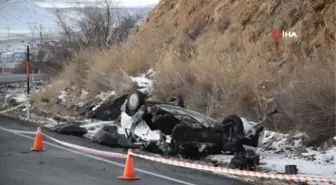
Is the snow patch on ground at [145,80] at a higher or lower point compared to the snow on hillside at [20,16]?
lower

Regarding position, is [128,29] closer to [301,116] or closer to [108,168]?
[301,116]

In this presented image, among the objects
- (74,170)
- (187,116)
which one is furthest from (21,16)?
(74,170)

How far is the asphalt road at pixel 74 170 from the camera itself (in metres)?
9.42

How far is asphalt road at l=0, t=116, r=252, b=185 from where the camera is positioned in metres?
9.42

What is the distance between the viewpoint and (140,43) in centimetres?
2586

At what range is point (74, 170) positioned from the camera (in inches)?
407

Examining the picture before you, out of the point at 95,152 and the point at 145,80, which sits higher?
the point at 145,80

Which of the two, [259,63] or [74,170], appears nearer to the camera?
[74,170]

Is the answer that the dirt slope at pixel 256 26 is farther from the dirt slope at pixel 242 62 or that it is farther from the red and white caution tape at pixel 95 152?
the red and white caution tape at pixel 95 152

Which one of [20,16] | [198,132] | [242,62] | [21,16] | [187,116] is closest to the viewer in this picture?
[198,132]

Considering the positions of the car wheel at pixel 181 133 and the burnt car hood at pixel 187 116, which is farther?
the burnt car hood at pixel 187 116

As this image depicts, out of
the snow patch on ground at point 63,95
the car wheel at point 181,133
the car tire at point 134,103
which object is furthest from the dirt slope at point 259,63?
the snow patch on ground at point 63,95

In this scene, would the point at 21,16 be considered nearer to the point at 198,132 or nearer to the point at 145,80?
the point at 145,80

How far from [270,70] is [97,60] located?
9.68 m
